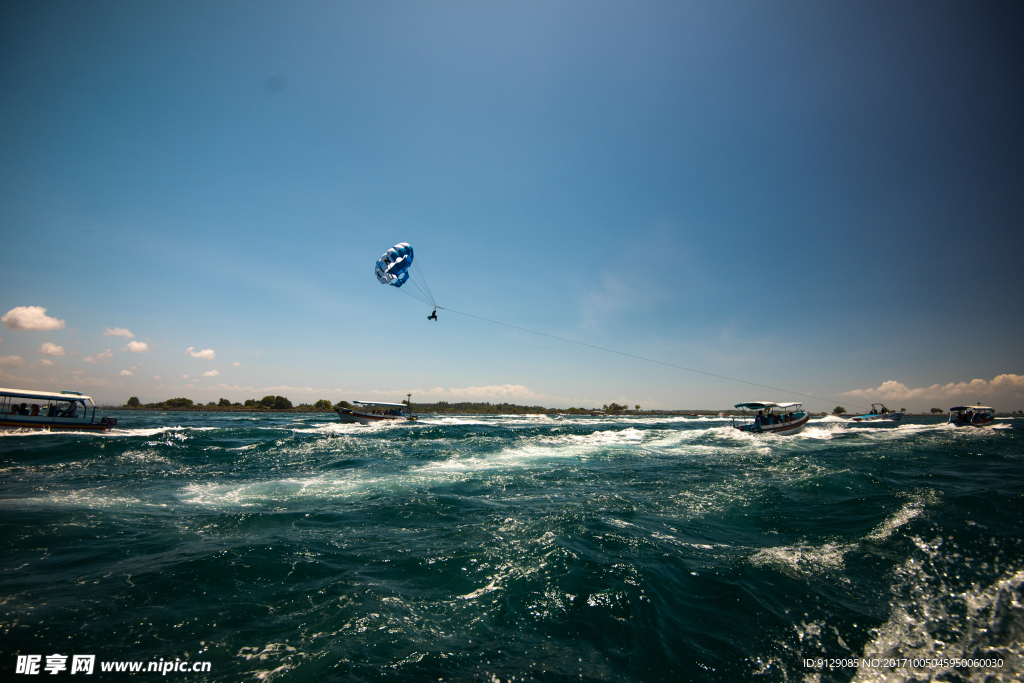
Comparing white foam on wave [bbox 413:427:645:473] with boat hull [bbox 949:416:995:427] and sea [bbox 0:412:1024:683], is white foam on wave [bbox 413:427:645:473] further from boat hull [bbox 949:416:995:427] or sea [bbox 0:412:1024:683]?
boat hull [bbox 949:416:995:427]

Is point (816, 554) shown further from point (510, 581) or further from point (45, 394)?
point (45, 394)

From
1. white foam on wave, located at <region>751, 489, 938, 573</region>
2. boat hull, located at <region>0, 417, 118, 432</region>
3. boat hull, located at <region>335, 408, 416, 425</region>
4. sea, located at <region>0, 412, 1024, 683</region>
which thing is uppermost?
white foam on wave, located at <region>751, 489, 938, 573</region>

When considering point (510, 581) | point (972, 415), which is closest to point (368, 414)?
point (510, 581)

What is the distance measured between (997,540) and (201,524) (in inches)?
730

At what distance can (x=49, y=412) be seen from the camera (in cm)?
2741

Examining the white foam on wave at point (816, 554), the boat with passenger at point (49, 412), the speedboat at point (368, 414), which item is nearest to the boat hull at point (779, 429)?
the white foam on wave at point (816, 554)

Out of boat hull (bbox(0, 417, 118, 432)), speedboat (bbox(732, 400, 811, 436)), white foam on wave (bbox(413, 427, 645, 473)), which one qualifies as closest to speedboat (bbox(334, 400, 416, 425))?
boat hull (bbox(0, 417, 118, 432))

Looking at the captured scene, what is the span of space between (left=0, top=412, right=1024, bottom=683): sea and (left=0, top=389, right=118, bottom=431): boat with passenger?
1926 centimetres

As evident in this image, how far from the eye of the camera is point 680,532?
8.90 m

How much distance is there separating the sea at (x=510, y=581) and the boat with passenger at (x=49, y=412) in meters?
19.3

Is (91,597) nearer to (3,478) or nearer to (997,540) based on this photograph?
(3,478)

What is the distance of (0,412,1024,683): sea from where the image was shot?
4547 mm

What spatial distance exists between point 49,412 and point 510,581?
4115cm

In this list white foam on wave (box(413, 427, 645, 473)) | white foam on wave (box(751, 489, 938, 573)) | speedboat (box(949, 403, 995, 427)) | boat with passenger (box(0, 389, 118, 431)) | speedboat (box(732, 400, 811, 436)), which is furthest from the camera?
speedboat (box(949, 403, 995, 427))
